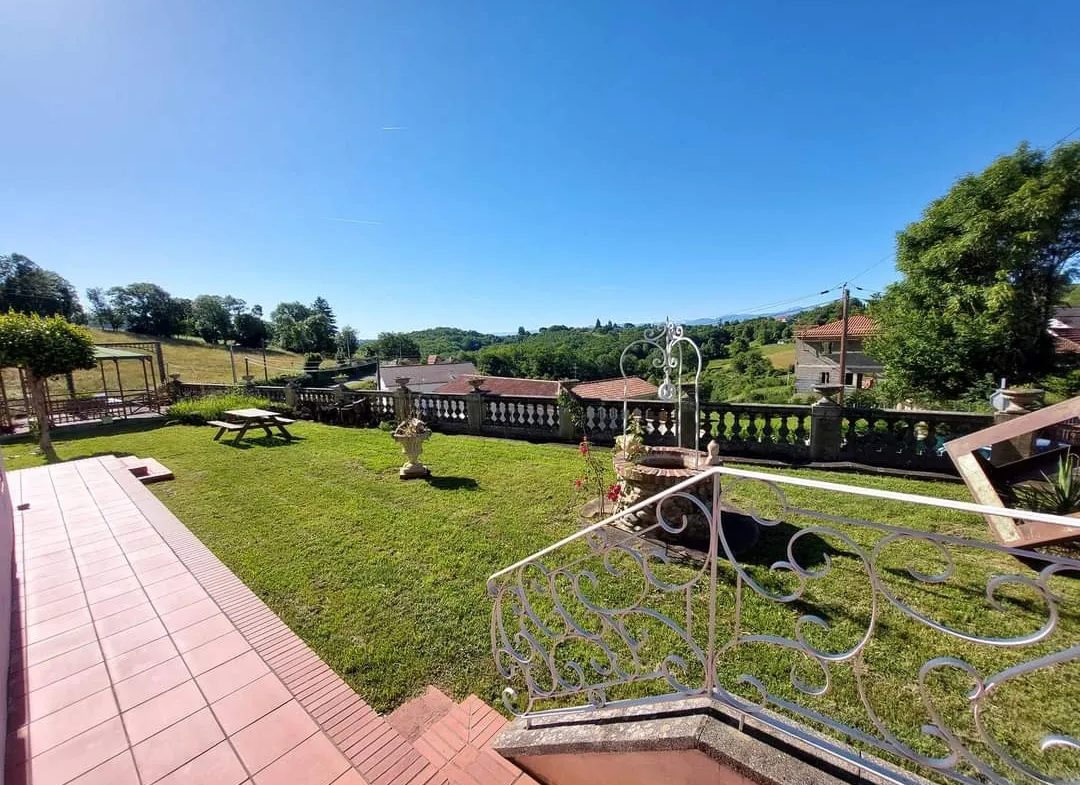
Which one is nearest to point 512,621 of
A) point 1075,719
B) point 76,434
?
point 1075,719

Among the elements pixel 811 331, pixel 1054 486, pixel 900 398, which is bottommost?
pixel 900 398

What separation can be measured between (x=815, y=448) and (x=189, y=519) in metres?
8.83

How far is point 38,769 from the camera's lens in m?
2.06

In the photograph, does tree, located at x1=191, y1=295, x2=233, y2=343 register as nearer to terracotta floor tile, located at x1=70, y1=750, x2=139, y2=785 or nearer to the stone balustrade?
the stone balustrade

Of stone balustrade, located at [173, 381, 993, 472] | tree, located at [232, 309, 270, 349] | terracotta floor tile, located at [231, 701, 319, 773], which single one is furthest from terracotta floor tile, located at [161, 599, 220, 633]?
tree, located at [232, 309, 270, 349]

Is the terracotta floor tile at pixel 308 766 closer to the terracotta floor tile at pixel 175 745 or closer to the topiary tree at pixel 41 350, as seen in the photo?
the terracotta floor tile at pixel 175 745

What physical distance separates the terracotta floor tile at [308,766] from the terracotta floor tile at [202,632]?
1348mm

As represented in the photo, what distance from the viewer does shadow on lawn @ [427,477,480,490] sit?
630 centimetres

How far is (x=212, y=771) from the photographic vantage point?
6.74 feet

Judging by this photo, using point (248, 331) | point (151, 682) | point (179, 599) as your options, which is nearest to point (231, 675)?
point (151, 682)

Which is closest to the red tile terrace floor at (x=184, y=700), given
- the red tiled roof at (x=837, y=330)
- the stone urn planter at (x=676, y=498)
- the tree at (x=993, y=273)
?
the stone urn planter at (x=676, y=498)

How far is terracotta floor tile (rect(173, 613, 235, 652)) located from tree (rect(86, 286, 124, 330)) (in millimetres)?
84418

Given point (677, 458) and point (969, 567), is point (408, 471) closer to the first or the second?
point (677, 458)

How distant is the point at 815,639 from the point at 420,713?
2.65m
